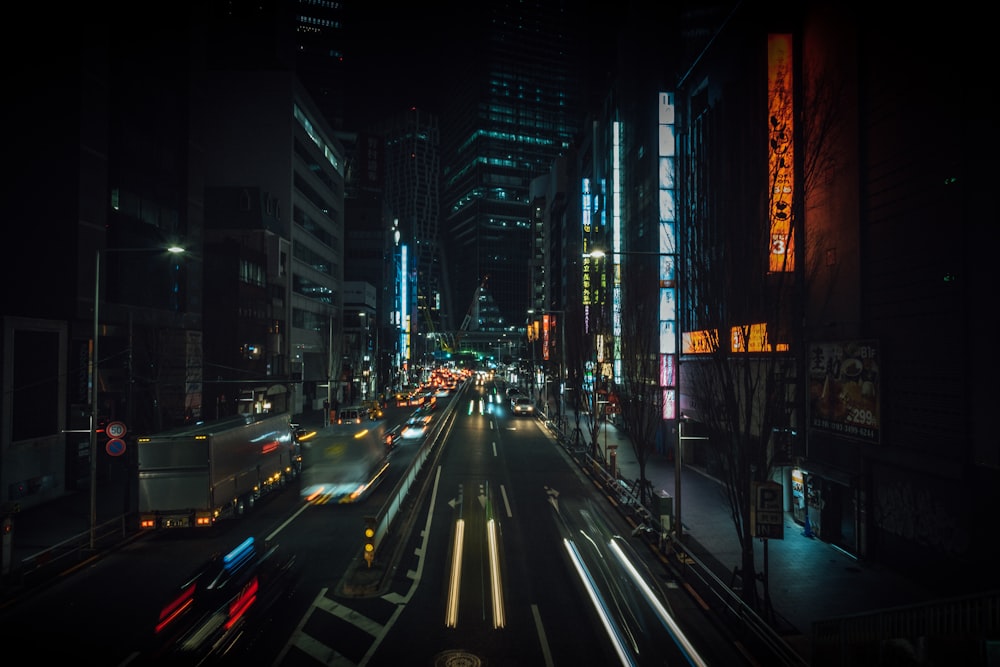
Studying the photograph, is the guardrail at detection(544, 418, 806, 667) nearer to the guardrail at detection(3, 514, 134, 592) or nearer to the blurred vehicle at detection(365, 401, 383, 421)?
the guardrail at detection(3, 514, 134, 592)

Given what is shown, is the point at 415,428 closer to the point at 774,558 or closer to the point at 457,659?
the point at 774,558

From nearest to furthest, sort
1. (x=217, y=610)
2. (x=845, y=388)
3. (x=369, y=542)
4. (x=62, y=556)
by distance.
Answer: (x=217, y=610) < (x=369, y=542) < (x=62, y=556) < (x=845, y=388)

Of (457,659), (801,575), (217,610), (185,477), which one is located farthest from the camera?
(185,477)

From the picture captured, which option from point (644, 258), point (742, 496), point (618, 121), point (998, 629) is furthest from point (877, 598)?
point (618, 121)

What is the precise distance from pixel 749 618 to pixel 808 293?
434 inches

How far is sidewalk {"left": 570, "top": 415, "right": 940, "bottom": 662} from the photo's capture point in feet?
38.9

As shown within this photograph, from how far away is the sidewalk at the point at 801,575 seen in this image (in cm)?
1187

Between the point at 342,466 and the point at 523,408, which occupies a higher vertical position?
the point at 342,466

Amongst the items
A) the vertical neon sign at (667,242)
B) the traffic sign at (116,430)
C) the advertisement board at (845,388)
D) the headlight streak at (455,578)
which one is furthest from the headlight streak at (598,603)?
the vertical neon sign at (667,242)

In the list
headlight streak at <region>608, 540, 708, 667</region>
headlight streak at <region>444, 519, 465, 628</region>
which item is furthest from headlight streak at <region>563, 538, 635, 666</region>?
headlight streak at <region>444, 519, 465, 628</region>

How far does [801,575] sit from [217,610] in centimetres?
1352

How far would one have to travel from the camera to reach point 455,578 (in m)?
13.7

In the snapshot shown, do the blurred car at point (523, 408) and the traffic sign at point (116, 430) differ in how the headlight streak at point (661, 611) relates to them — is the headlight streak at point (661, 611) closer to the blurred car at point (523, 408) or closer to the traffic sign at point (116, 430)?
the traffic sign at point (116, 430)

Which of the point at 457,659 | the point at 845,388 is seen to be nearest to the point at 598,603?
the point at 457,659
